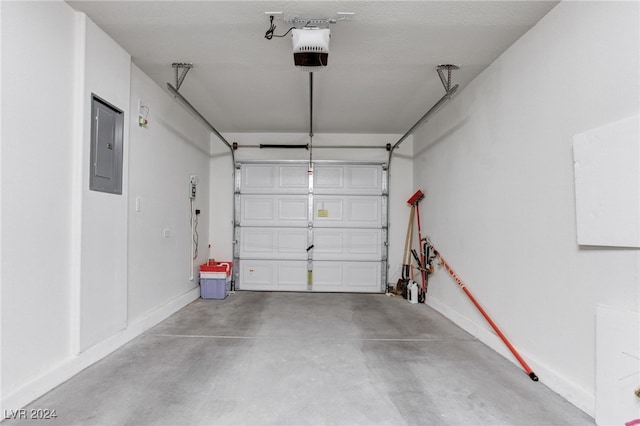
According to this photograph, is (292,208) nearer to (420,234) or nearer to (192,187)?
(192,187)

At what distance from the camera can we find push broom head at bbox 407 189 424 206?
4730 millimetres

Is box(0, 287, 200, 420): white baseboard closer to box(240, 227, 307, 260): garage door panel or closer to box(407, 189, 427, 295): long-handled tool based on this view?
box(240, 227, 307, 260): garage door panel

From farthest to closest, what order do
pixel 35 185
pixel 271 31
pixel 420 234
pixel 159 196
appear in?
pixel 420 234 < pixel 159 196 < pixel 271 31 < pixel 35 185

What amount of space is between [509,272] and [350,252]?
2944 mm

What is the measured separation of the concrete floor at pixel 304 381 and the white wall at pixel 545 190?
13.9 inches

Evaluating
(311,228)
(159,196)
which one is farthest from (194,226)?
(311,228)

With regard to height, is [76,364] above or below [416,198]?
below

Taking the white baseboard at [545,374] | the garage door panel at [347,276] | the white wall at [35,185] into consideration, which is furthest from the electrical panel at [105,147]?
the white baseboard at [545,374]

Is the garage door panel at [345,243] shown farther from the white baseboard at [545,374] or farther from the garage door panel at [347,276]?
the white baseboard at [545,374]

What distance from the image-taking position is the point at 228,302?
174 inches

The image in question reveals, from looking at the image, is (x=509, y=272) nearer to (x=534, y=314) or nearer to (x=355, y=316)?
(x=534, y=314)

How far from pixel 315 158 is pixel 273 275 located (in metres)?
2.25

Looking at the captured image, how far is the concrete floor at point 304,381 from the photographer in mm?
1759

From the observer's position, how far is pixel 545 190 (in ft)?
7.14
